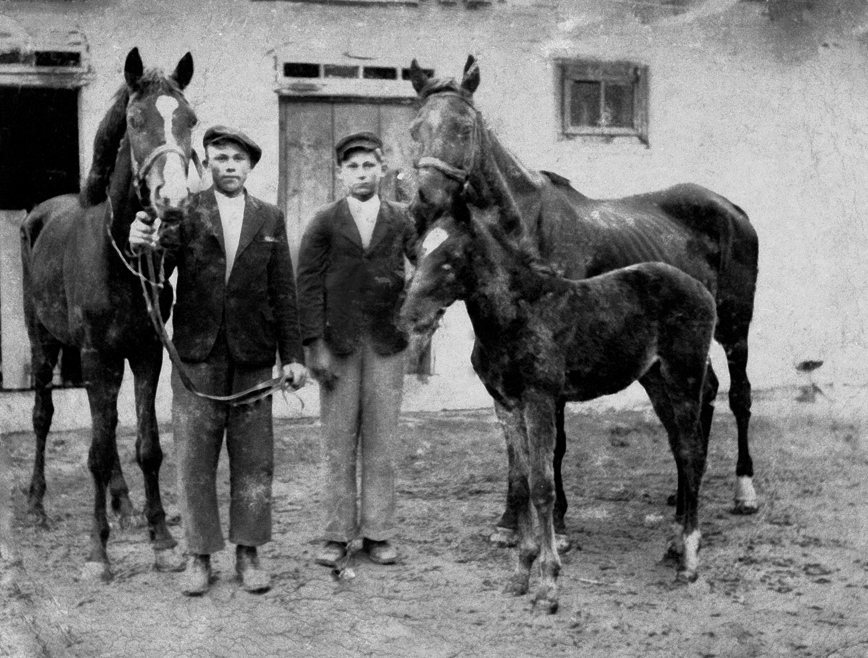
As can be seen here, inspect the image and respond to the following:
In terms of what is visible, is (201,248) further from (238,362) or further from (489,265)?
(489,265)

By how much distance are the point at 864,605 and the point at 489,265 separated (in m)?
2.49

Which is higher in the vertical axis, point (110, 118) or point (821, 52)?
point (821, 52)

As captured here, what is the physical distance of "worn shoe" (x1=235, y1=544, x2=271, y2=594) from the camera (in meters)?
5.10

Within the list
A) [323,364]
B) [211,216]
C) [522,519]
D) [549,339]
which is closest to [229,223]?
[211,216]

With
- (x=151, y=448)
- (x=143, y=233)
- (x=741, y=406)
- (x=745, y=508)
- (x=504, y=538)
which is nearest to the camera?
(x=143, y=233)

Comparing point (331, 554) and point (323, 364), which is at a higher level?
point (323, 364)

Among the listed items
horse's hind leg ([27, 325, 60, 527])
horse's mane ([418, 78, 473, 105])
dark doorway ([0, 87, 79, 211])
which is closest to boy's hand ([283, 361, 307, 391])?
horse's mane ([418, 78, 473, 105])

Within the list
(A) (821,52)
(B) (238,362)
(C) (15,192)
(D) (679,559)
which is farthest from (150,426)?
(A) (821,52)

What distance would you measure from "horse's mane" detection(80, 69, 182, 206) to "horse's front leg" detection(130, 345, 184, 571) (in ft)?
3.00

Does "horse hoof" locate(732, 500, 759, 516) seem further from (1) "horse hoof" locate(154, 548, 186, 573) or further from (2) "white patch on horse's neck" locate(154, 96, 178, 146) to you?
(2) "white patch on horse's neck" locate(154, 96, 178, 146)

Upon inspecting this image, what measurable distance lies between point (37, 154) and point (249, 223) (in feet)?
16.8

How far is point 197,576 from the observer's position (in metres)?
5.08

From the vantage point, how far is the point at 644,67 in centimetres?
907

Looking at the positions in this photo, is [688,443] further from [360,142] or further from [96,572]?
[96,572]
